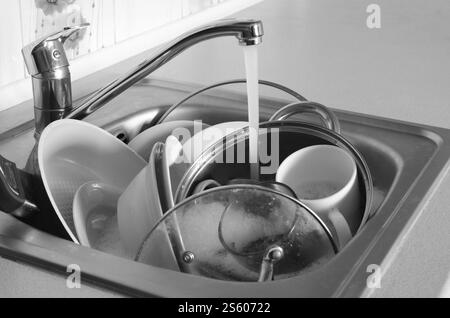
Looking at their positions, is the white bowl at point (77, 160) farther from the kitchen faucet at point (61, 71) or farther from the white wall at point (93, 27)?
the white wall at point (93, 27)

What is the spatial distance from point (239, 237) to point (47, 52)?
14.0 inches

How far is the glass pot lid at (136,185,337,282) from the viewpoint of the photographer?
0.77 metres

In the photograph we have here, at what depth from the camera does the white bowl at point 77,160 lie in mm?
886

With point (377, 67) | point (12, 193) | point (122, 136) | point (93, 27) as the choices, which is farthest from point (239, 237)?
point (377, 67)

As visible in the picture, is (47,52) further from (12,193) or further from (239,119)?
(239,119)

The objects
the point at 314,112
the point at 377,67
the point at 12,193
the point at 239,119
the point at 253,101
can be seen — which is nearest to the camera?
the point at 12,193

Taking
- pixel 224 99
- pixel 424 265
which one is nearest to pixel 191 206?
pixel 424 265

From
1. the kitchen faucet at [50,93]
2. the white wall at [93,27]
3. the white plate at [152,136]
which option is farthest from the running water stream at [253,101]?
the white wall at [93,27]

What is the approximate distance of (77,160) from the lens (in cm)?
95

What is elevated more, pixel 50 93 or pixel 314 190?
pixel 50 93

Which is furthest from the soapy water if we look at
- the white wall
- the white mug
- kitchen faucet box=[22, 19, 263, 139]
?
the white wall

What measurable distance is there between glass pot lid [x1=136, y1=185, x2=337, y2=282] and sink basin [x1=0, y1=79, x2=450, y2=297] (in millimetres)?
69

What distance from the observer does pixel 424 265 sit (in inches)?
28.0
